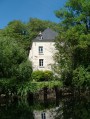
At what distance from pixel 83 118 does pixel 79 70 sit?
18.4m

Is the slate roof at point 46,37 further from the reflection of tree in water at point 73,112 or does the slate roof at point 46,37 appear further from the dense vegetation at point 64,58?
the reflection of tree in water at point 73,112

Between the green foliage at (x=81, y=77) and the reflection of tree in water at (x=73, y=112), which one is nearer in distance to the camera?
the reflection of tree in water at (x=73, y=112)

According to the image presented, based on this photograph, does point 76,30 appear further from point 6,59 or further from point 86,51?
point 6,59

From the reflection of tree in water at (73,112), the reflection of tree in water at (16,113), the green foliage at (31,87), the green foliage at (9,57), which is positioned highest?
the green foliage at (9,57)

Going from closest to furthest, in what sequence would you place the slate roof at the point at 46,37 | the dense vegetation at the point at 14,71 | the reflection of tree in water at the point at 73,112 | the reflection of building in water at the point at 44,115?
the reflection of tree in water at the point at 73,112 < the reflection of building in water at the point at 44,115 < the dense vegetation at the point at 14,71 < the slate roof at the point at 46,37

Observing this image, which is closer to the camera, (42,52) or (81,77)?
(81,77)

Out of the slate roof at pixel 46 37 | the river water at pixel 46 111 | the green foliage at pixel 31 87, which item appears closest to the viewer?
the river water at pixel 46 111

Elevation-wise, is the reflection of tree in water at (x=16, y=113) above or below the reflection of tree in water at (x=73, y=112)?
below

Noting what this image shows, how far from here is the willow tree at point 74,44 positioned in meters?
38.7

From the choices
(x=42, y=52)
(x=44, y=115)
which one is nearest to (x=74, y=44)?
(x=44, y=115)

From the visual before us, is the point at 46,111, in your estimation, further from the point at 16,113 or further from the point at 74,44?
the point at 74,44

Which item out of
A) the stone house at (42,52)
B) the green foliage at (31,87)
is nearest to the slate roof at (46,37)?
the stone house at (42,52)

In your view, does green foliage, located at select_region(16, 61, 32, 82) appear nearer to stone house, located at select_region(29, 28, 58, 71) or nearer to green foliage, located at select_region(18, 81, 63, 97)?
green foliage, located at select_region(18, 81, 63, 97)

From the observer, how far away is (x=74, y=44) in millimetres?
39594
